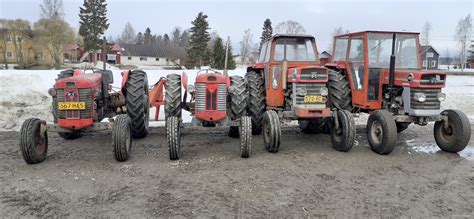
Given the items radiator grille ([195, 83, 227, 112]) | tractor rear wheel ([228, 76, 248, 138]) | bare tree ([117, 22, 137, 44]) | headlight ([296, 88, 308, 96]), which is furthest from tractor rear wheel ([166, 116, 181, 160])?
bare tree ([117, 22, 137, 44])

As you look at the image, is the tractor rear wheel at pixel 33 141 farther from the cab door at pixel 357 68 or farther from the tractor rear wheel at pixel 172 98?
the cab door at pixel 357 68

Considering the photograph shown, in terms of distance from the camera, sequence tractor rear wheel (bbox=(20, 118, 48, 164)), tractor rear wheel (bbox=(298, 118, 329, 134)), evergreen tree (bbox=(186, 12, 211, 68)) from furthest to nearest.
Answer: evergreen tree (bbox=(186, 12, 211, 68)) → tractor rear wheel (bbox=(298, 118, 329, 134)) → tractor rear wheel (bbox=(20, 118, 48, 164))

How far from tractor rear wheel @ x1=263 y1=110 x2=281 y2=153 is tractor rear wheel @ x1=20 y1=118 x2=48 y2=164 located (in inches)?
148

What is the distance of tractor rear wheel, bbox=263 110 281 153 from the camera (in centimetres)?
693

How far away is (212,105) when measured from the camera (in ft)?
23.7

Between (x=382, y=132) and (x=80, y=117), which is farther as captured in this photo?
(x=382, y=132)

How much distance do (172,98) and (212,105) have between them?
0.89m

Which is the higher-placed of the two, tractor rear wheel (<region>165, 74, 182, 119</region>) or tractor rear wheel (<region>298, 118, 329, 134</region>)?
tractor rear wheel (<region>165, 74, 182, 119</region>)

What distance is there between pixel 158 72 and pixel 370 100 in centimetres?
1337

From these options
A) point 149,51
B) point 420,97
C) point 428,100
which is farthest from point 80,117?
point 149,51

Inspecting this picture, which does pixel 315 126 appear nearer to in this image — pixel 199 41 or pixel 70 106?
pixel 70 106

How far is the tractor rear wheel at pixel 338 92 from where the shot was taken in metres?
8.16

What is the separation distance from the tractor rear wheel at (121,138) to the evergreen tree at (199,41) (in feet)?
A: 112

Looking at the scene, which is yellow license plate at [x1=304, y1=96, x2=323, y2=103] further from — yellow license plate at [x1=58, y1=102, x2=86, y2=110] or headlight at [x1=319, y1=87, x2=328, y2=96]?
yellow license plate at [x1=58, y1=102, x2=86, y2=110]
